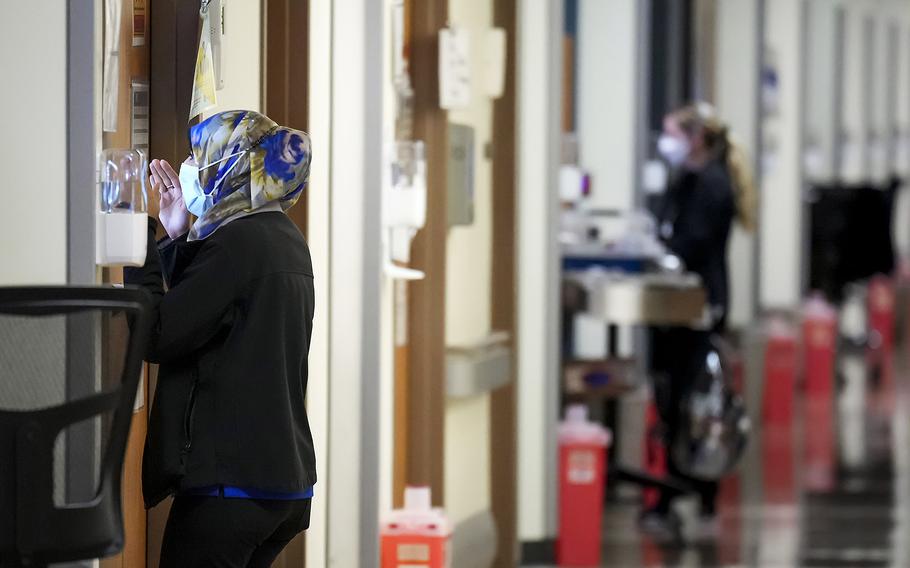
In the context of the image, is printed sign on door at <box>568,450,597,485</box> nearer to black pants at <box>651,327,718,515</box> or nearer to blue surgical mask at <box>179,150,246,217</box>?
black pants at <box>651,327,718,515</box>

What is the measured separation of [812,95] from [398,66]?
31.6 feet

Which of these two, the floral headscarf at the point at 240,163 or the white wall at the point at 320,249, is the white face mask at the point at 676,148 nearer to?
the white wall at the point at 320,249

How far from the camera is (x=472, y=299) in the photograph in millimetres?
6191

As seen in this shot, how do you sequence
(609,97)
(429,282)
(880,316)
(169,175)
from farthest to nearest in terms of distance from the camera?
(880,316) < (609,97) < (429,282) < (169,175)

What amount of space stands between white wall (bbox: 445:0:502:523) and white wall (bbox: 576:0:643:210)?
277cm

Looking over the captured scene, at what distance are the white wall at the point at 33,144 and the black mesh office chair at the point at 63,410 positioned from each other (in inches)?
20.3

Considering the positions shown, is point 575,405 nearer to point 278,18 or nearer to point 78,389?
point 278,18

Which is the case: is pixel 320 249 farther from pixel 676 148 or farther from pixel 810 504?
pixel 810 504

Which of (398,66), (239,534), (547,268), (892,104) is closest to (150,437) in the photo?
(239,534)

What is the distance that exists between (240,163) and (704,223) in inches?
198

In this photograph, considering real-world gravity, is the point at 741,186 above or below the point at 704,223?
above

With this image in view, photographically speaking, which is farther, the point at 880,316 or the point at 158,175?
the point at 880,316

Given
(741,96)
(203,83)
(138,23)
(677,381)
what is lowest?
(677,381)

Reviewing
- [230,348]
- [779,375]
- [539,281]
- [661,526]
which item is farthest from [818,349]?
[230,348]
